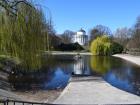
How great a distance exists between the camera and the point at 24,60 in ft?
50.4

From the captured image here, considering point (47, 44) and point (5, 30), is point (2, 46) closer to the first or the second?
point (5, 30)

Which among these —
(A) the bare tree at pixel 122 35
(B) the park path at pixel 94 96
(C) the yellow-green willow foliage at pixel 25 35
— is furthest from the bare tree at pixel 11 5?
(A) the bare tree at pixel 122 35

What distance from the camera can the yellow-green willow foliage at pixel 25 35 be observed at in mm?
14383

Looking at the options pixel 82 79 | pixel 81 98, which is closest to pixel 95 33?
pixel 82 79

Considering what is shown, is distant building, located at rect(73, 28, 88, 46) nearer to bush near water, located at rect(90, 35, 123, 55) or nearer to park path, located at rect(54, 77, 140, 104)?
bush near water, located at rect(90, 35, 123, 55)

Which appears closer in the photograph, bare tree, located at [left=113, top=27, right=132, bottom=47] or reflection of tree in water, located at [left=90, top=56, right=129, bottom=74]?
reflection of tree in water, located at [left=90, top=56, right=129, bottom=74]

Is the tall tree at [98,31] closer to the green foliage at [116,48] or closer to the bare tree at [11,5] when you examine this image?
the green foliage at [116,48]

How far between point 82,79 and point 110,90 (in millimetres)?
7244

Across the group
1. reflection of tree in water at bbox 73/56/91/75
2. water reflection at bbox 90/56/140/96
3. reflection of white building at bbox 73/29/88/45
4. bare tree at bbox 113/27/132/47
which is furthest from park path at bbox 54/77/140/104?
reflection of white building at bbox 73/29/88/45

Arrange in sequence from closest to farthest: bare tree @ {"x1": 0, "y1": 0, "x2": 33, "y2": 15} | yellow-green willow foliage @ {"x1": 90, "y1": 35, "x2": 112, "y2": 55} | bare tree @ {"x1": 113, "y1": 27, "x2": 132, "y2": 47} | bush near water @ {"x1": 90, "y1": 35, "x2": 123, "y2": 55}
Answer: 1. bare tree @ {"x1": 0, "y1": 0, "x2": 33, "y2": 15}
2. yellow-green willow foliage @ {"x1": 90, "y1": 35, "x2": 112, "y2": 55}
3. bush near water @ {"x1": 90, "y1": 35, "x2": 123, "y2": 55}
4. bare tree @ {"x1": 113, "y1": 27, "x2": 132, "y2": 47}

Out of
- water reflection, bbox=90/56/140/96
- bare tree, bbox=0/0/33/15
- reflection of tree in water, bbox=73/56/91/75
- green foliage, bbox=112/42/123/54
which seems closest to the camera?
bare tree, bbox=0/0/33/15

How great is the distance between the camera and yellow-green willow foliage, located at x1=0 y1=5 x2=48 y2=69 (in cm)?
1438

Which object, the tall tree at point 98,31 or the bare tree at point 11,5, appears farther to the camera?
the tall tree at point 98,31

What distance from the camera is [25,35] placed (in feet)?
49.3
